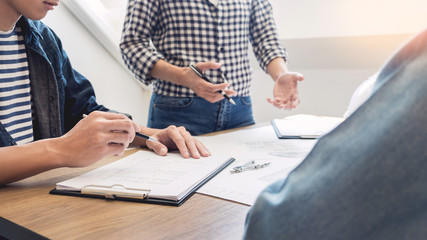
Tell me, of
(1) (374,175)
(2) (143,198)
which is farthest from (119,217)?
(1) (374,175)

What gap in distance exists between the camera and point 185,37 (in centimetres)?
126

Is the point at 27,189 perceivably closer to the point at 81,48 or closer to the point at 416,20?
the point at 81,48

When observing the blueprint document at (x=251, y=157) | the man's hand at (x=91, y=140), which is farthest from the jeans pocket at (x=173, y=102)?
the man's hand at (x=91, y=140)

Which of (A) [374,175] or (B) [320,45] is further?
(B) [320,45]

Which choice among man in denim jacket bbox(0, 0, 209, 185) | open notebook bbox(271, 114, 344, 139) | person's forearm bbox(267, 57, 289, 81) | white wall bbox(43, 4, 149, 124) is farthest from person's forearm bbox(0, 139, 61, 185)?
white wall bbox(43, 4, 149, 124)

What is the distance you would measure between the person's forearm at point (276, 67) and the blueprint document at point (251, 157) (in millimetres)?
204

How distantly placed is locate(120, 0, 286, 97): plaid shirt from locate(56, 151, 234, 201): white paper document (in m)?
0.49

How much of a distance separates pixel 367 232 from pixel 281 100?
1070 mm

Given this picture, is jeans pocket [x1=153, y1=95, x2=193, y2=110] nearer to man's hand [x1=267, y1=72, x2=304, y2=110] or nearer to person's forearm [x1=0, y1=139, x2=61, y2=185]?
man's hand [x1=267, y1=72, x2=304, y2=110]

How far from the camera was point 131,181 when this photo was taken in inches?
25.7

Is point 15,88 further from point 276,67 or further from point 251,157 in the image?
point 276,67

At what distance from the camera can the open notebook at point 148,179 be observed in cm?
59

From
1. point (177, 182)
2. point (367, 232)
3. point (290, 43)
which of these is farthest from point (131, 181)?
point (290, 43)

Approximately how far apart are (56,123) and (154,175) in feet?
1.63
